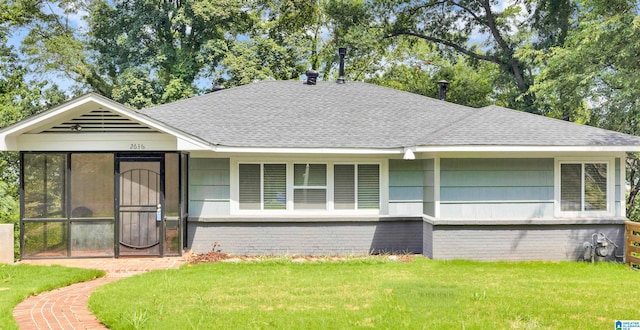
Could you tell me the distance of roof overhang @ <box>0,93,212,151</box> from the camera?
9414 millimetres

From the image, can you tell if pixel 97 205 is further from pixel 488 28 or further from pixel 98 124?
pixel 488 28

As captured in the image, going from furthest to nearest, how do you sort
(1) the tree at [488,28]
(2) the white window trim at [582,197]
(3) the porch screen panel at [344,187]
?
1. (1) the tree at [488,28]
2. (3) the porch screen panel at [344,187]
3. (2) the white window trim at [582,197]

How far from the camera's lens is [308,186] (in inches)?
427

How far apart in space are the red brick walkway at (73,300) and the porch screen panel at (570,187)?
8.57m

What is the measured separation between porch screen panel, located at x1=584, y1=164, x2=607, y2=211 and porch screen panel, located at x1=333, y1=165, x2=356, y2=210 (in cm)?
524

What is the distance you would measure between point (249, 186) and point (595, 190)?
25.9ft

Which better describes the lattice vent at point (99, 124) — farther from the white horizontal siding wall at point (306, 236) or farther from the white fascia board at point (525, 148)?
the white fascia board at point (525, 148)

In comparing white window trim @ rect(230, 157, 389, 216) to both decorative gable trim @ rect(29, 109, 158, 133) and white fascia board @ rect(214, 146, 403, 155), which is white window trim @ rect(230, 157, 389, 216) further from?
decorative gable trim @ rect(29, 109, 158, 133)

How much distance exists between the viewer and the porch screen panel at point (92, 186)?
1004 cm

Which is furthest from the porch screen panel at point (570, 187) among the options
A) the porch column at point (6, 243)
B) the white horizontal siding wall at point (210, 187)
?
the porch column at point (6, 243)

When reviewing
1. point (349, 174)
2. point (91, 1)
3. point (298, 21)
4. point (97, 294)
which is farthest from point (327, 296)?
point (91, 1)

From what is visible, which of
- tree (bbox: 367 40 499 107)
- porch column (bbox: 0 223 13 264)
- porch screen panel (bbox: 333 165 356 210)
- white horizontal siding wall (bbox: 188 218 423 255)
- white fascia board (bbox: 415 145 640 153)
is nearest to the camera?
porch column (bbox: 0 223 13 264)

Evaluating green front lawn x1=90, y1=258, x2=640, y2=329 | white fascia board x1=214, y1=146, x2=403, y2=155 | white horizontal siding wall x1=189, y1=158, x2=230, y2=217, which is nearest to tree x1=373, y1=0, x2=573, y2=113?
white fascia board x1=214, y1=146, x2=403, y2=155

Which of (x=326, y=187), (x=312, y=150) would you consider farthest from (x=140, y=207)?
(x=326, y=187)
